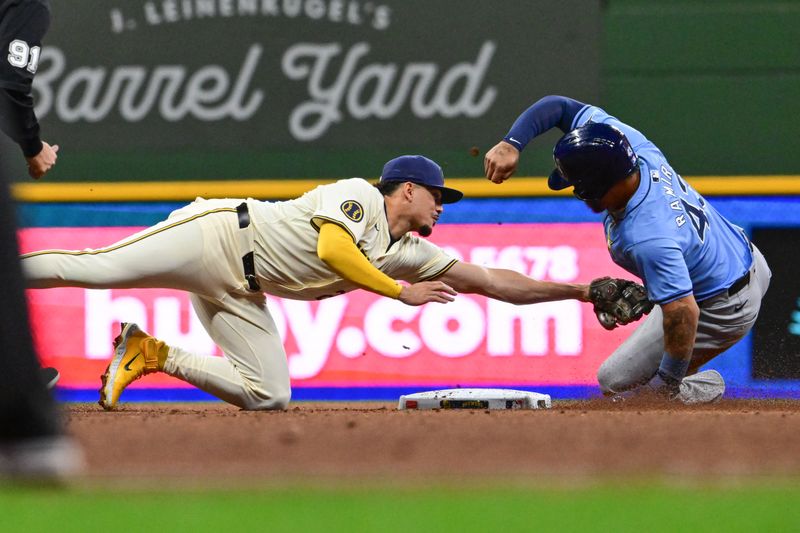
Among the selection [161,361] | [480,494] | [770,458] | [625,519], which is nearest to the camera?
[625,519]

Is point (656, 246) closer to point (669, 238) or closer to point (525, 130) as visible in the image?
point (669, 238)

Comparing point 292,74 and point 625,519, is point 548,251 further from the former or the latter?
point 625,519

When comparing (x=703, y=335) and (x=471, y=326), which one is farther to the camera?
(x=471, y=326)

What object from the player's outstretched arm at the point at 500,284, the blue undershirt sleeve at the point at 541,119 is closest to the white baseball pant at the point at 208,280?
the player's outstretched arm at the point at 500,284

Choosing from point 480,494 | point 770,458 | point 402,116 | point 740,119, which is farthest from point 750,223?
point 480,494

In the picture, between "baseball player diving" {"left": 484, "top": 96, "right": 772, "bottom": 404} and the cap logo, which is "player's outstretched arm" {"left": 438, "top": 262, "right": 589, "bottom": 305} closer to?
"baseball player diving" {"left": 484, "top": 96, "right": 772, "bottom": 404}

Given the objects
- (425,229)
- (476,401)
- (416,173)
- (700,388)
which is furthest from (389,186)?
(700,388)
